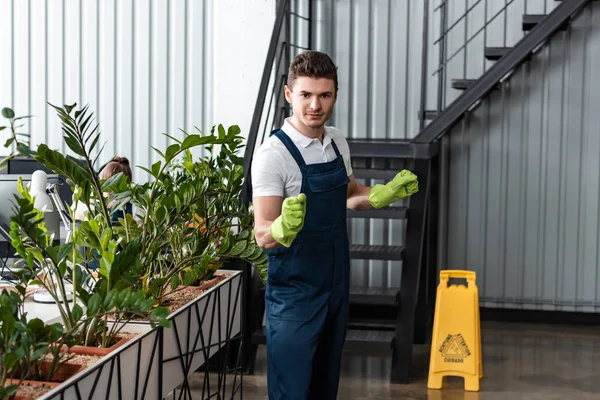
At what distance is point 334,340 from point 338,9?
4016mm

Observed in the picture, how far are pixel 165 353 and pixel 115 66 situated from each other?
4473 mm

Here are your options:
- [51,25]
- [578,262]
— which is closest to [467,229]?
[578,262]

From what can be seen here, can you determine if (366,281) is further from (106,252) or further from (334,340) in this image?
(106,252)

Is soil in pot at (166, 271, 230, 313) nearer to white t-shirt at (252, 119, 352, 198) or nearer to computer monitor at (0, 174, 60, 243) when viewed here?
white t-shirt at (252, 119, 352, 198)

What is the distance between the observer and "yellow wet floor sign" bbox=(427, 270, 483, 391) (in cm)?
509

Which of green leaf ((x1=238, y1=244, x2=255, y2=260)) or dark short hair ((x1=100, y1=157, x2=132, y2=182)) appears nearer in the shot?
green leaf ((x1=238, y1=244, x2=255, y2=260))

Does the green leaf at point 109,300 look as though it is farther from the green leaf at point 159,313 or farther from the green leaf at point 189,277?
the green leaf at point 189,277

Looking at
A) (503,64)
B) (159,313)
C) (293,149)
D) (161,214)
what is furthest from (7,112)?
(503,64)

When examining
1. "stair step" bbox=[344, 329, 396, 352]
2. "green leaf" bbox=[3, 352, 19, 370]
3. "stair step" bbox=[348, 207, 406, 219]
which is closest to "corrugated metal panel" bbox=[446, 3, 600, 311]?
"stair step" bbox=[348, 207, 406, 219]

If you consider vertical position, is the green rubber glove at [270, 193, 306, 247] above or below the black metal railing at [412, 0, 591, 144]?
below

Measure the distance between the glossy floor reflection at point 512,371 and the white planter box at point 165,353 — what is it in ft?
5.22

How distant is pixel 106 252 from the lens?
2.42 m

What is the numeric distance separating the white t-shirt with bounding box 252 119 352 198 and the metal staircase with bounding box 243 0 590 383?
7.00ft

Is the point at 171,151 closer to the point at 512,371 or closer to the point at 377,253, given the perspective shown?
the point at 377,253
